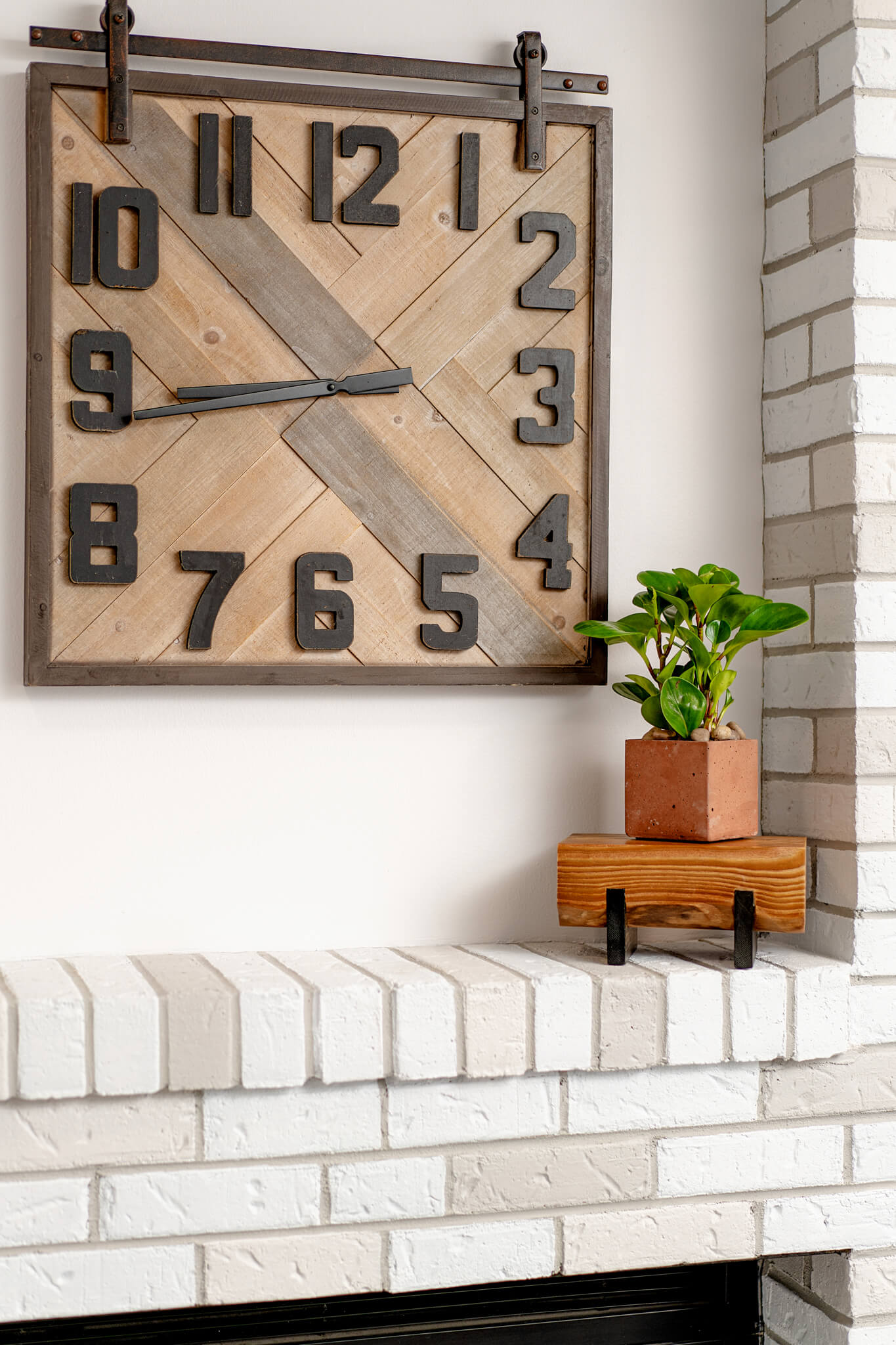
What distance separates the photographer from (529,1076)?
4.75 ft

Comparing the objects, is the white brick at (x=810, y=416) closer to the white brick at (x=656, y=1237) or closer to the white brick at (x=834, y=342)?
the white brick at (x=834, y=342)

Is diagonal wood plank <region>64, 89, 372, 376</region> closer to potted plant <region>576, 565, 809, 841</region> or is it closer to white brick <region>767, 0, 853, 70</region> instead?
potted plant <region>576, 565, 809, 841</region>

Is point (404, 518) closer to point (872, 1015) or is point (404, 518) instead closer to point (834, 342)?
point (834, 342)

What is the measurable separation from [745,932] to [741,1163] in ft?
0.97

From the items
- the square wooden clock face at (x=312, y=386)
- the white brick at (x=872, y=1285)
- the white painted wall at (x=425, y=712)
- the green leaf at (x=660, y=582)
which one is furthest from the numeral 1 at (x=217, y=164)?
the white brick at (x=872, y=1285)

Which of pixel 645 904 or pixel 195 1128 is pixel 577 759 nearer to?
pixel 645 904

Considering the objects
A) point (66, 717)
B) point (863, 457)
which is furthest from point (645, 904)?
point (66, 717)

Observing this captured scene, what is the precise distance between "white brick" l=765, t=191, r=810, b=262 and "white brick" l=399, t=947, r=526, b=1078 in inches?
42.0

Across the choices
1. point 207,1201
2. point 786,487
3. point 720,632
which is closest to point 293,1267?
point 207,1201

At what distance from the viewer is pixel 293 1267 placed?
140 centimetres

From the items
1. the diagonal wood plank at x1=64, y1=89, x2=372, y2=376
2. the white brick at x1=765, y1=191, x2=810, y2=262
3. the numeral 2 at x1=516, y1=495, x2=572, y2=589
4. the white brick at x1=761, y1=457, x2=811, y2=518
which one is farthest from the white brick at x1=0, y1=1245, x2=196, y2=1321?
the white brick at x1=765, y1=191, x2=810, y2=262

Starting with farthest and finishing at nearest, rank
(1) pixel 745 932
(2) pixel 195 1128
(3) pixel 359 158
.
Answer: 1. (3) pixel 359 158
2. (1) pixel 745 932
3. (2) pixel 195 1128

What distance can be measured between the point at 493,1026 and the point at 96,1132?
457mm

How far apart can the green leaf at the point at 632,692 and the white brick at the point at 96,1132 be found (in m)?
0.74
